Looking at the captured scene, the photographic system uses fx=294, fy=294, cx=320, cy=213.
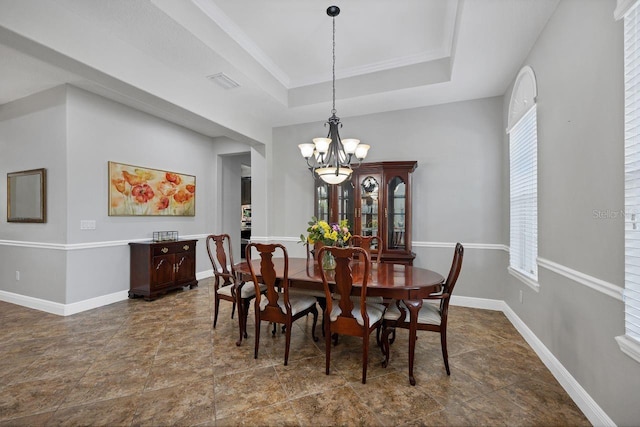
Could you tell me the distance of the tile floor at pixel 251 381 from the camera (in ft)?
6.04

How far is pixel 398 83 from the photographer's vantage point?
3773mm

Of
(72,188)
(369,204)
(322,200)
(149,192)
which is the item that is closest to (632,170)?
(369,204)

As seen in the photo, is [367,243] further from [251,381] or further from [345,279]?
[251,381]

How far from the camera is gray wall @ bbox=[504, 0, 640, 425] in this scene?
1.56 meters

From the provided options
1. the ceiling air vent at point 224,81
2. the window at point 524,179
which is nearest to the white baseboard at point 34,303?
the ceiling air vent at point 224,81

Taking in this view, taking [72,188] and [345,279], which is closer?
[345,279]

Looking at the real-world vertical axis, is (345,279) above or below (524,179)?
below

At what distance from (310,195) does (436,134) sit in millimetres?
2157

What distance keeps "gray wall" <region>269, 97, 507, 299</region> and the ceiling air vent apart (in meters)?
1.94

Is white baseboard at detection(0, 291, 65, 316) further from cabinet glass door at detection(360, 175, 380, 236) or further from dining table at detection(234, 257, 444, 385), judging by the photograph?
cabinet glass door at detection(360, 175, 380, 236)

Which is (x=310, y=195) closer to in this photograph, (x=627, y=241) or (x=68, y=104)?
(x=68, y=104)

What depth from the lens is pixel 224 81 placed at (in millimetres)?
3523

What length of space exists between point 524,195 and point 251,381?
3.18 m

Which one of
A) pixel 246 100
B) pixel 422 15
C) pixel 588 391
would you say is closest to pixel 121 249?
pixel 246 100
